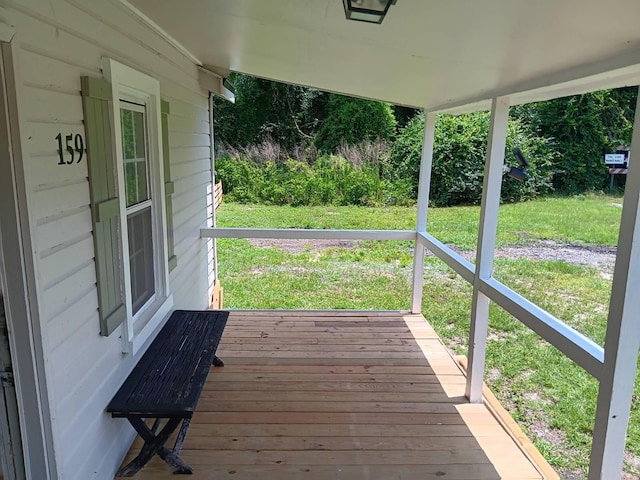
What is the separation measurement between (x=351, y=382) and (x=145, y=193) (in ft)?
6.19

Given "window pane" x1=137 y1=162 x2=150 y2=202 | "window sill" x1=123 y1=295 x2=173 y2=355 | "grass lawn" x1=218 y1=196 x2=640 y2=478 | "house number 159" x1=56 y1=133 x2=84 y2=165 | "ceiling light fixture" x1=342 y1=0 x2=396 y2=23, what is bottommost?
"grass lawn" x1=218 y1=196 x2=640 y2=478

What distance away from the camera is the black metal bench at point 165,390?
2.15 meters

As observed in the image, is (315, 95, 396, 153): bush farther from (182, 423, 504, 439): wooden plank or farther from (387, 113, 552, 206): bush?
(182, 423, 504, 439): wooden plank

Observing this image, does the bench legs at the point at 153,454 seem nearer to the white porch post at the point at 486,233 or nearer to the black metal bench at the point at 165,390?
the black metal bench at the point at 165,390

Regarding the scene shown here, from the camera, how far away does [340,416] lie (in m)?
2.87

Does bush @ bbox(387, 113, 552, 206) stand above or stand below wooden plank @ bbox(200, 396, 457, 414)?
above

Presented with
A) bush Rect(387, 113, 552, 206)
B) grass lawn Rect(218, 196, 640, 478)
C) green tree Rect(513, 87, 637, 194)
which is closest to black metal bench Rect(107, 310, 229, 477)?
grass lawn Rect(218, 196, 640, 478)

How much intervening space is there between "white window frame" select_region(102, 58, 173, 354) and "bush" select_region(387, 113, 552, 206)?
319 inches

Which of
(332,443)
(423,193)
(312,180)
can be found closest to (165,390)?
(332,443)

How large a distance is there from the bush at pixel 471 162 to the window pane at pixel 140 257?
324 inches

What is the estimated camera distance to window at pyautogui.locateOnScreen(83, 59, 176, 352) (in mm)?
2055

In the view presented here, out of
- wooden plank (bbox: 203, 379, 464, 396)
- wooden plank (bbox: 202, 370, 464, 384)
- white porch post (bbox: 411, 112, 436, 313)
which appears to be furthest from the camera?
white porch post (bbox: 411, 112, 436, 313)

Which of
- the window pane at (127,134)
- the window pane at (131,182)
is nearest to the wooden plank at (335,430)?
the window pane at (131,182)

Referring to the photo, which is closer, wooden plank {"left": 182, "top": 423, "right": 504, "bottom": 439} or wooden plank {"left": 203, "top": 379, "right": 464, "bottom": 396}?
wooden plank {"left": 182, "top": 423, "right": 504, "bottom": 439}
